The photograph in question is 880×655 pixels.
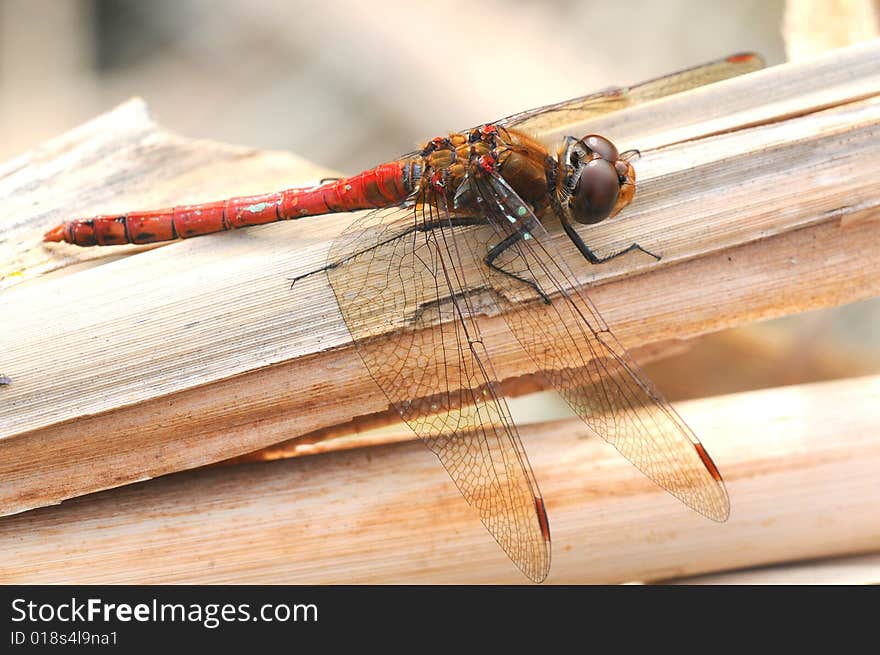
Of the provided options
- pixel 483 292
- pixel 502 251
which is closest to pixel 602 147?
pixel 502 251

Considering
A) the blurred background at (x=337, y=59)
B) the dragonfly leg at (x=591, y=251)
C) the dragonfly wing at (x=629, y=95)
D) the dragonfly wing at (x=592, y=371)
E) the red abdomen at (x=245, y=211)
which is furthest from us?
the blurred background at (x=337, y=59)

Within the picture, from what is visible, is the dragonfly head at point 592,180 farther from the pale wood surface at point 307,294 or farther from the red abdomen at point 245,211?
the red abdomen at point 245,211

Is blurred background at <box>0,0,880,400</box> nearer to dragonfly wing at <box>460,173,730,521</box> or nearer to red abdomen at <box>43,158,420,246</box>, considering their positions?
red abdomen at <box>43,158,420,246</box>

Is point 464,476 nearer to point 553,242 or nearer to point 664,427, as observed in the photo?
point 664,427

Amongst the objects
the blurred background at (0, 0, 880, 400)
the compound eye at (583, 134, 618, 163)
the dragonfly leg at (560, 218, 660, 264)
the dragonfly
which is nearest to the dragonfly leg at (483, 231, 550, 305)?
the dragonfly

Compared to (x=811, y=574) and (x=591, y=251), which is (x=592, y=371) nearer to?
(x=591, y=251)

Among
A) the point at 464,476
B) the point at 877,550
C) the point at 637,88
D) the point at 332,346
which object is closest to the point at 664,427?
the point at 464,476

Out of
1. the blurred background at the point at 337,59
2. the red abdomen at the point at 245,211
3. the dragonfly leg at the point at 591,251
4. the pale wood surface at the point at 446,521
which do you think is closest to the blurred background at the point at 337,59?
the blurred background at the point at 337,59
